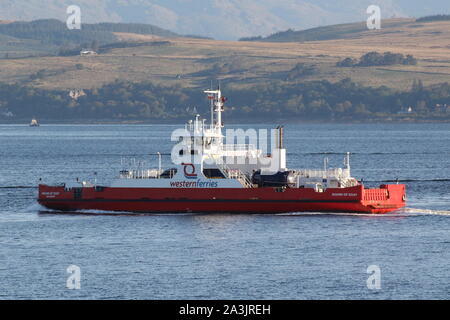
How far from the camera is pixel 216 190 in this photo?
65188 mm

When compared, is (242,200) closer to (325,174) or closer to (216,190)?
(216,190)

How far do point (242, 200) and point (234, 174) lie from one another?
190 centimetres

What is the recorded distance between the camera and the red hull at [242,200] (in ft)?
213

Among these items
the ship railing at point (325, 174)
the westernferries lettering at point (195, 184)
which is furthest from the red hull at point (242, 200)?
the ship railing at point (325, 174)

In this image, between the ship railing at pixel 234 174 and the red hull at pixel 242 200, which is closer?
the red hull at pixel 242 200

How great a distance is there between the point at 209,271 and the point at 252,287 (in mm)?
3920

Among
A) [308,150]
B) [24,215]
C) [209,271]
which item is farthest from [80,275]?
[308,150]

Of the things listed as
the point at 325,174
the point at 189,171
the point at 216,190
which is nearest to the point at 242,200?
the point at 216,190

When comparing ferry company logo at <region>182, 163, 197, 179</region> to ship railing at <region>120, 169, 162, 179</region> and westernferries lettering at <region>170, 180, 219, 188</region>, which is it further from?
ship railing at <region>120, 169, 162, 179</region>

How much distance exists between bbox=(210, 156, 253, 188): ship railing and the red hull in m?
0.82

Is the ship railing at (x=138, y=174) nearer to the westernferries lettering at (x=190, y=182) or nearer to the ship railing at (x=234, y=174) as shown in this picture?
the westernferries lettering at (x=190, y=182)
